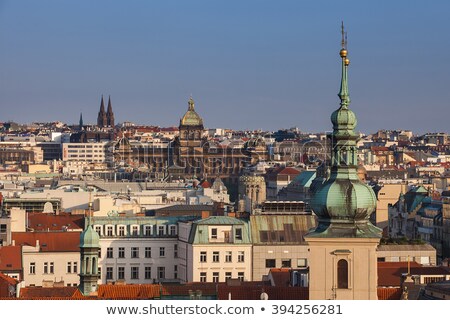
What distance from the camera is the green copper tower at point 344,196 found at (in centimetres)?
2066

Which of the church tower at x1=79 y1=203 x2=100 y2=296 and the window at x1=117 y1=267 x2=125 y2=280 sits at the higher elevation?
the church tower at x1=79 y1=203 x2=100 y2=296

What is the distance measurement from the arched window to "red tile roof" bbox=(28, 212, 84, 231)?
2209cm

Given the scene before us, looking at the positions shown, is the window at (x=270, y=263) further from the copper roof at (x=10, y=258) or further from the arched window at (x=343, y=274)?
the arched window at (x=343, y=274)

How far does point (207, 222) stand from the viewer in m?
37.1

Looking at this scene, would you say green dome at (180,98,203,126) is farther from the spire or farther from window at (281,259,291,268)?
the spire

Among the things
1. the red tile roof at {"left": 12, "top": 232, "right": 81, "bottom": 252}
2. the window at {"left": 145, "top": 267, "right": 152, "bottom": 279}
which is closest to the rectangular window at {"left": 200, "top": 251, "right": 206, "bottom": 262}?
the window at {"left": 145, "top": 267, "right": 152, "bottom": 279}

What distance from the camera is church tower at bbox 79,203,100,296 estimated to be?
24.9 metres

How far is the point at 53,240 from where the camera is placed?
3847 centimetres

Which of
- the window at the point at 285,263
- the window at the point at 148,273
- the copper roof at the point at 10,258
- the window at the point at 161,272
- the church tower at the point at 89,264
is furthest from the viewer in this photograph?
the window at the point at 148,273

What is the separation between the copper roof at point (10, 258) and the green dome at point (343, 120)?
15955 mm

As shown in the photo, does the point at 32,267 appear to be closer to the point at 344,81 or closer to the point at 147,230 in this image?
the point at 147,230

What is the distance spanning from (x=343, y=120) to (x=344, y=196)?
0.84 metres

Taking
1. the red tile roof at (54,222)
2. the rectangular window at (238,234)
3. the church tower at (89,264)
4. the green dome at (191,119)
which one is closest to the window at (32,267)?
the rectangular window at (238,234)

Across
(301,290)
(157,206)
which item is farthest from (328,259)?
(157,206)
